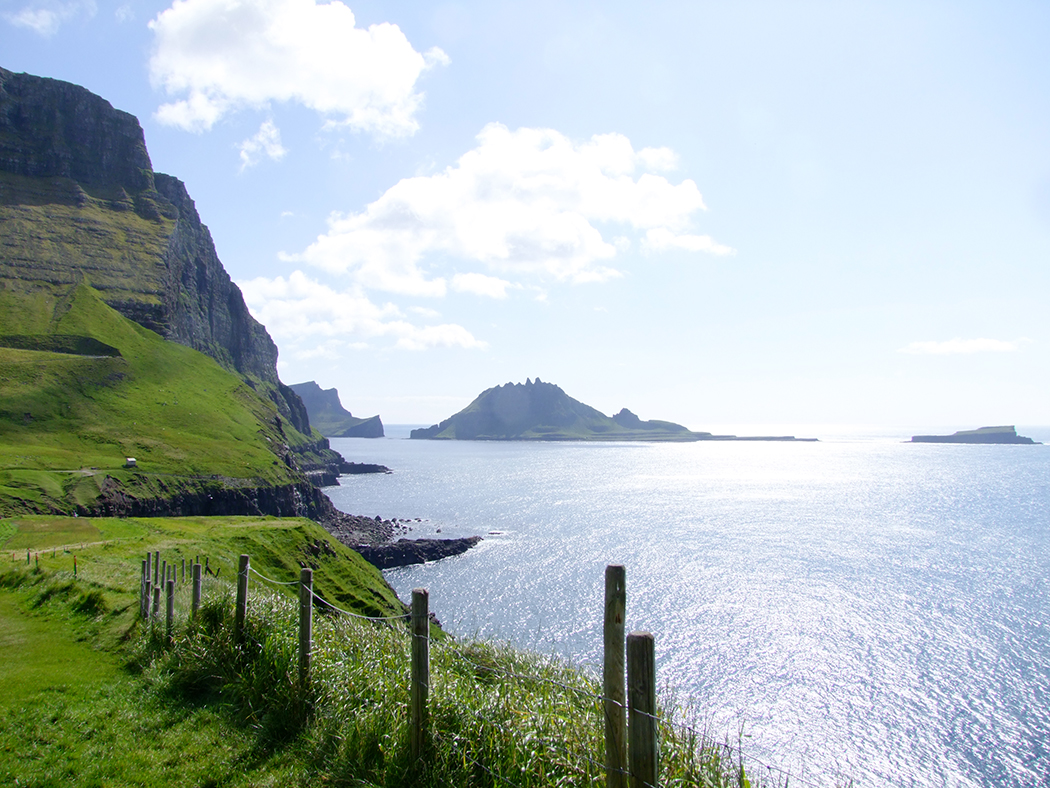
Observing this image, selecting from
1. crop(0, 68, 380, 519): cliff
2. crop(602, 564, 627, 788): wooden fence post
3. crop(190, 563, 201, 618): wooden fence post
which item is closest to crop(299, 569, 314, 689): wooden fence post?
crop(190, 563, 201, 618): wooden fence post

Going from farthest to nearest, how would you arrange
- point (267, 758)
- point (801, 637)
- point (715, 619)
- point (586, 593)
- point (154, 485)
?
point (154, 485) < point (586, 593) < point (715, 619) < point (801, 637) < point (267, 758)

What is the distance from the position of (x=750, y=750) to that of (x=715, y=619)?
23.6 meters

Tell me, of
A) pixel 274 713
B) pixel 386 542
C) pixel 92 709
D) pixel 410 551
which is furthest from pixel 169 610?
pixel 386 542

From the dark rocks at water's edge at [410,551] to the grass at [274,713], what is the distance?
63455mm

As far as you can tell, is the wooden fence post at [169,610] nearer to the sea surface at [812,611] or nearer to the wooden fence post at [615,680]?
the wooden fence post at [615,680]

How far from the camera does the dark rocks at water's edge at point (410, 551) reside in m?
80.1

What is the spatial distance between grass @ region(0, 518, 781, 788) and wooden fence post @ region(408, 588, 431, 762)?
215 mm

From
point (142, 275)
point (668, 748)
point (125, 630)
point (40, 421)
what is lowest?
point (125, 630)

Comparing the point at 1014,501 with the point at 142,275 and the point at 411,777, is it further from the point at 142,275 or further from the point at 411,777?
the point at 142,275

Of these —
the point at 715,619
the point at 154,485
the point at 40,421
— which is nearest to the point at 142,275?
the point at 40,421

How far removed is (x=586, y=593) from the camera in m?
66.3

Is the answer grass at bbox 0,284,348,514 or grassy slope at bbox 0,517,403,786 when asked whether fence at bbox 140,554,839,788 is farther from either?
grass at bbox 0,284,348,514

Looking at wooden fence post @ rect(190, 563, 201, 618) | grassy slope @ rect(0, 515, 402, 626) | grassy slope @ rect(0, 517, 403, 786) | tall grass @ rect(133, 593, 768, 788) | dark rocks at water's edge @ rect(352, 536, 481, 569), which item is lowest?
dark rocks at water's edge @ rect(352, 536, 481, 569)

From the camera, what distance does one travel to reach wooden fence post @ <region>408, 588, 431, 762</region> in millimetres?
9359
